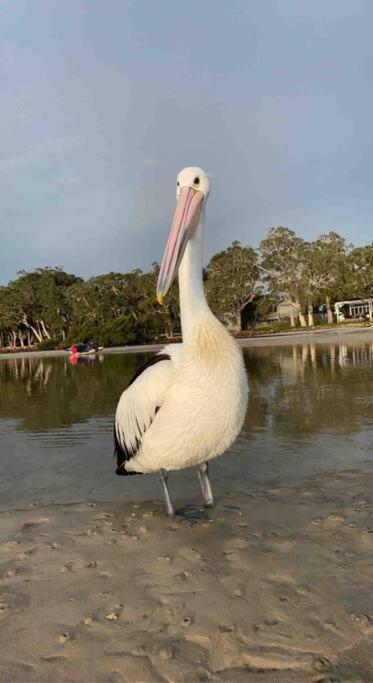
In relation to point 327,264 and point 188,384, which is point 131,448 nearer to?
point 188,384

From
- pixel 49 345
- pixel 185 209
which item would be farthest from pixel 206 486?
pixel 49 345

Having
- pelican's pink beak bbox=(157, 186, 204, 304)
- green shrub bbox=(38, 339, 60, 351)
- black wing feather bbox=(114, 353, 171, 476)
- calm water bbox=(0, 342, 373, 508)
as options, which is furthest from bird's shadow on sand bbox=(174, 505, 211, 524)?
green shrub bbox=(38, 339, 60, 351)

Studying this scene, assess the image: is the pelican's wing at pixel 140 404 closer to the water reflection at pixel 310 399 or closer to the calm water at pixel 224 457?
the calm water at pixel 224 457

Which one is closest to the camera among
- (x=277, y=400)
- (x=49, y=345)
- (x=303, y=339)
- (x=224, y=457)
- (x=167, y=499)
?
(x=167, y=499)

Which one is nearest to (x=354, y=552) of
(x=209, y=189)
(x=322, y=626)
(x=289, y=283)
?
(x=322, y=626)

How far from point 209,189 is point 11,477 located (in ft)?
11.0

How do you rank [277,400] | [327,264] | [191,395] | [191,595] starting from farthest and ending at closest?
[327,264], [277,400], [191,395], [191,595]

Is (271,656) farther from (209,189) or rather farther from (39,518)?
(209,189)

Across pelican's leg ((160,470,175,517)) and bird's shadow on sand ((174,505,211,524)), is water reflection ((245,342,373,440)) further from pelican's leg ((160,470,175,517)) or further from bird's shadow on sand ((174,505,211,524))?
pelican's leg ((160,470,175,517))

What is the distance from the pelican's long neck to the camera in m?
3.42

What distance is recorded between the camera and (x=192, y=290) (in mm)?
3494

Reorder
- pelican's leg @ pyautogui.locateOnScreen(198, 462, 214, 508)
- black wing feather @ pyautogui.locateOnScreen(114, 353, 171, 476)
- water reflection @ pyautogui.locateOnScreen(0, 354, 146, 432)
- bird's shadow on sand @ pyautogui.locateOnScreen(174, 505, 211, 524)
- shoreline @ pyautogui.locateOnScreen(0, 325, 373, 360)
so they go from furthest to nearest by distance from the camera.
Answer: shoreline @ pyautogui.locateOnScreen(0, 325, 373, 360), water reflection @ pyautogui.locateOnScreen(0, 354, 146, 432), pelican's leg @ pyautogui.locateOnScreen(198, 462, 214, 508), black wing feather @ pyautogui.locateOnScreen(114, 353, 171, 476), bird's shadow on sand @ pyautogui.locateOnScreen(174, 505, 211, 524)

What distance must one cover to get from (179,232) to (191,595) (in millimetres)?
2227

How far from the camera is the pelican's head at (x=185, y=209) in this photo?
10.9 feet
